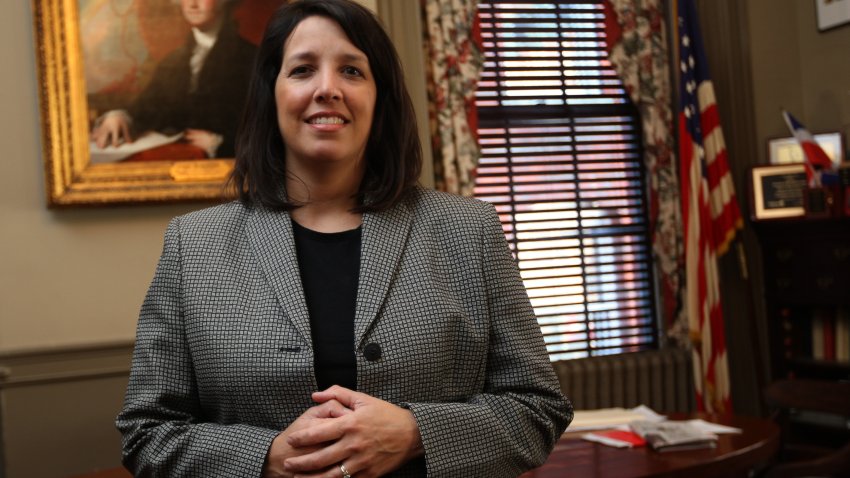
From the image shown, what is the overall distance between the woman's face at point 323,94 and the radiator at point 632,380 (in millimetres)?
3683

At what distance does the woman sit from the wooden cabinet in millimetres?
3659

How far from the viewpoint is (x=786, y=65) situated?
562 cm

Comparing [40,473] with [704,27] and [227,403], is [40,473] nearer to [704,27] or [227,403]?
[227,403]

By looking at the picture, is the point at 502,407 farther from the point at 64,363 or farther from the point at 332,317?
the point at 64,363

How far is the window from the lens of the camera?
5.22 m

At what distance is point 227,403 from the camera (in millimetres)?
1528

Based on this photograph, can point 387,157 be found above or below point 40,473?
above

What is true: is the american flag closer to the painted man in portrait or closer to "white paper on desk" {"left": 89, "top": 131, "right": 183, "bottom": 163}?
the painted man in portrait

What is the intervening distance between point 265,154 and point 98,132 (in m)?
2.70

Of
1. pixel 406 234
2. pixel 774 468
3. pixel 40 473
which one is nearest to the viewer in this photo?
pixel 406 234

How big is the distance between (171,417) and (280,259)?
32 centimetres

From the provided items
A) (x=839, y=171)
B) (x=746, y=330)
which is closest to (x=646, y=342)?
(x=746, y=330)

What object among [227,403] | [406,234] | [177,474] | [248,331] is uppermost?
[406,234]

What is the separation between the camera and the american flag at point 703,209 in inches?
202
